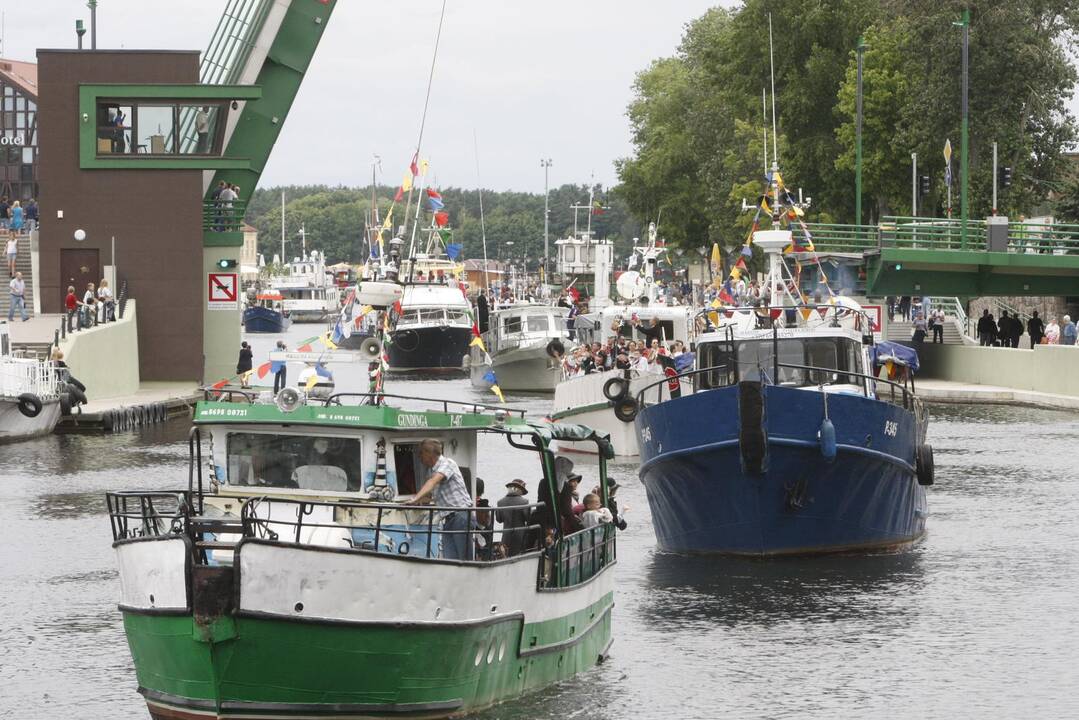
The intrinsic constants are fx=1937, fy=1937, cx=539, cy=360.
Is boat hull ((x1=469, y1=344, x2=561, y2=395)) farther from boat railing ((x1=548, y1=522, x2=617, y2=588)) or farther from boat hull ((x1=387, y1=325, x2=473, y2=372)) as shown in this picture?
boat railing ((x1=548, y1=522, x2=617, y2=588))

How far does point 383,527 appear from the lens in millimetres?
14930

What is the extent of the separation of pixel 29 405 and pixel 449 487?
28.7 metres

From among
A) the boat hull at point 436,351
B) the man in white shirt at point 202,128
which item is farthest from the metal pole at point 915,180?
the man in white shirt at point 202,128

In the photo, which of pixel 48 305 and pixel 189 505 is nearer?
pixel 189 505

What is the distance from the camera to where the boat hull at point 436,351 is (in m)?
78.4

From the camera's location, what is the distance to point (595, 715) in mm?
18094

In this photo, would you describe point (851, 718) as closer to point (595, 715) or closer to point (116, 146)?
point (595, 715)

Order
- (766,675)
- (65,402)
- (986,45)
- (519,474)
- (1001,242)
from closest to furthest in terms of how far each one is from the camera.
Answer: (766,675), (519,474), (65,402), (1001,242), (986,45)

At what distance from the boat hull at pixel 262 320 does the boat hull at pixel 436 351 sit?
63.0 m

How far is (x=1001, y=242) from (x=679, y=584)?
37406 mm

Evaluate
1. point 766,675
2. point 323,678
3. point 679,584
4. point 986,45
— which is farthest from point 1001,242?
point 323,678

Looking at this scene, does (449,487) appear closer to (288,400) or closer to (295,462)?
(295,462)

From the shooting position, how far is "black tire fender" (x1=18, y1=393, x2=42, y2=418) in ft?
141

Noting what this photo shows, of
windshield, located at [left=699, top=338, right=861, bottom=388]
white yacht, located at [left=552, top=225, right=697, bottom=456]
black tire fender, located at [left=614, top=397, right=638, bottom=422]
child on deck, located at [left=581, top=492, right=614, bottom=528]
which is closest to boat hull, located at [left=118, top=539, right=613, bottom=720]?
child on deck, located at [left=581, top=492, right=614, bottom=528]
